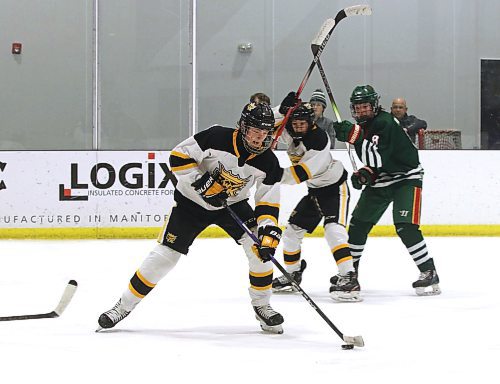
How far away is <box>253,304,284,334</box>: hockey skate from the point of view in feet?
11.4

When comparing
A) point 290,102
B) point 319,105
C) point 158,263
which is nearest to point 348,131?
point 290,102

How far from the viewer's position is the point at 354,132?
15.6 feet

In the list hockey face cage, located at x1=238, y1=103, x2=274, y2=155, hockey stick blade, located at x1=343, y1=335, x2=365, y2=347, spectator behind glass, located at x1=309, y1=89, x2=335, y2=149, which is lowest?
hockey stick blade, located at x1=343, y1=335, x2=365, y2=347

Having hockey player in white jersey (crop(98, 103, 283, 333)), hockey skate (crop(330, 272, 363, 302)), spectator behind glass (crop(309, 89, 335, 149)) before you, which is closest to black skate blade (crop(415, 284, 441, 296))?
hockey skate (crop(330, 272, 363, 302))

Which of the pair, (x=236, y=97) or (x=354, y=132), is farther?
(x=236, y=97)

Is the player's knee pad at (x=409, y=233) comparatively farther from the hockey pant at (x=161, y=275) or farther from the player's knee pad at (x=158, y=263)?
the player's knee pad at (x=158, y=263)

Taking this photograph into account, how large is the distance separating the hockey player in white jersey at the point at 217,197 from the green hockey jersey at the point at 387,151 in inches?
55.1

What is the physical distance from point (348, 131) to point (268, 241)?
4.95 feet

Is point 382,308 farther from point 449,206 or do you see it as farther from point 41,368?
point 449,206

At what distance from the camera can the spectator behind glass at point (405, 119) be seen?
27.3 feet

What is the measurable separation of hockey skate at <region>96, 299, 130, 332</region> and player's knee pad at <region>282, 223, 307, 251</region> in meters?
1.42

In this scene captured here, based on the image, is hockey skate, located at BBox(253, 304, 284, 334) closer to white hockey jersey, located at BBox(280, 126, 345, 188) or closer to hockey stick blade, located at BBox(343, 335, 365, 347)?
hockey stick blade, located at BBox(343, 335, 365, 347)

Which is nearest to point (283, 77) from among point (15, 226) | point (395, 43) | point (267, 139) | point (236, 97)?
point (236, 97)

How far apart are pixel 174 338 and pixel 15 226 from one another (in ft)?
15.1
